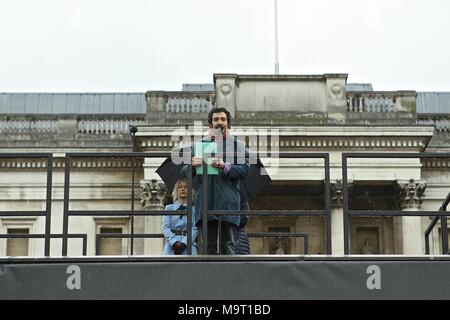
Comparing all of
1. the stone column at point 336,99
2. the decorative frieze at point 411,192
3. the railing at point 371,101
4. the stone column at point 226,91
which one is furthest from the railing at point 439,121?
the stone column at point 226,91

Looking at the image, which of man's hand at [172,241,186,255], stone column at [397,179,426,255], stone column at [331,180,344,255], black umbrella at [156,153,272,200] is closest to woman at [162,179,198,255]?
man's hand at [172,241,186,255]

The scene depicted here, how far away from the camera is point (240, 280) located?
1120 cm

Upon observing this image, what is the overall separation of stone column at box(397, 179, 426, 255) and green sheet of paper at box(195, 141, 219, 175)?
1002 inches

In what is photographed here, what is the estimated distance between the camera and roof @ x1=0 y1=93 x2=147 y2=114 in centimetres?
4903

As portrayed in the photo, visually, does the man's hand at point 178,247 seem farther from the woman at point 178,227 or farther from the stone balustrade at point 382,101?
the stone balustrade at point 382,101

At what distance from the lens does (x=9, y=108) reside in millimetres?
49250

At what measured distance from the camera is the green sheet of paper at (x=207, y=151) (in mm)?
11516

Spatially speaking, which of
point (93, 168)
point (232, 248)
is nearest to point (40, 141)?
point (93, 168)

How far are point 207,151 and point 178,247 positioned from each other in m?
1.26

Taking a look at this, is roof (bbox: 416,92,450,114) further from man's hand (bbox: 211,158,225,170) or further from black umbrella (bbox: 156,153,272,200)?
man's hand (bbox: 211,158,225,170)

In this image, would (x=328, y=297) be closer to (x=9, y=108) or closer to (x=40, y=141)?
(x=40, y=141)

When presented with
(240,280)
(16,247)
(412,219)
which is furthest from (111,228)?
(240,280)

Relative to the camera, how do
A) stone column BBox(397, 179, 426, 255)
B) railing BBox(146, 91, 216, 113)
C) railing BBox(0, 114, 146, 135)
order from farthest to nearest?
railing BBox(0, 114, 146, 135), railing BBox(146, 91, 216, 113), stone column BBox(397, 179, 426, 255)
